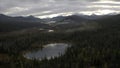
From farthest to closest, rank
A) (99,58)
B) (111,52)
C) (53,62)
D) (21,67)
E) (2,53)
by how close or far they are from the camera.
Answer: (2,53)
(111,52)
(99,58)
(53,62)
(21,67)

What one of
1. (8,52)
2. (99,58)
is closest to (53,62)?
(99,58)

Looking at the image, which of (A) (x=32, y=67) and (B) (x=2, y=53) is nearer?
(A) (x=32, y=67)

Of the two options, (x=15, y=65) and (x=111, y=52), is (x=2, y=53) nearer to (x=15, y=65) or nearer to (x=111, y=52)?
(x=15, y=65)

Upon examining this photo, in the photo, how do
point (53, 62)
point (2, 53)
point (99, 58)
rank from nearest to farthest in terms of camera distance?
point (53, 62) < point (99, 58) < point (2, 53)

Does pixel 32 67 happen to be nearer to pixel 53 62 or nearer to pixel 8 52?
pixel 53 62

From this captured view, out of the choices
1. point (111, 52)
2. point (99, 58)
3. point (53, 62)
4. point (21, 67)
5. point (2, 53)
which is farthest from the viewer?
point (2, 53)

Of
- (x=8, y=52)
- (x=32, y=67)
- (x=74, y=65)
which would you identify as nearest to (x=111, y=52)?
(x=74, y=65)

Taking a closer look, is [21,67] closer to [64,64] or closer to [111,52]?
[64,64]

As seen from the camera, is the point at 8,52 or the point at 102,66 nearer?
the point at 102,66

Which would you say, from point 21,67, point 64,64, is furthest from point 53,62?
point 21,67
